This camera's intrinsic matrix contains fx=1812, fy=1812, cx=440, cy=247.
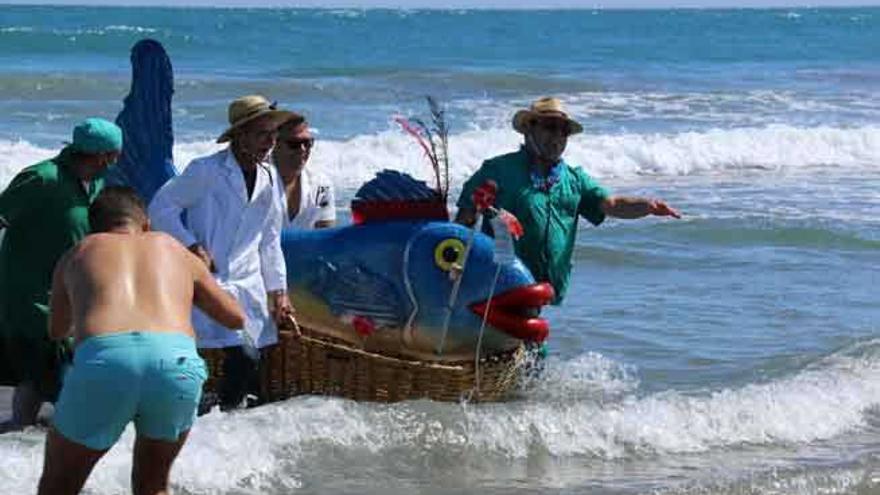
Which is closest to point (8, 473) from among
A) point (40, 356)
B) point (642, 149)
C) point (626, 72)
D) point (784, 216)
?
point (40, 356)

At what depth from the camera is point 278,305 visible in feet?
21.7

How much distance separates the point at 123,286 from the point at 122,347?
0.57ft

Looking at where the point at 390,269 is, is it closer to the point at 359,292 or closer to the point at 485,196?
the point at 359,292

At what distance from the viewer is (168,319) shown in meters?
4.72

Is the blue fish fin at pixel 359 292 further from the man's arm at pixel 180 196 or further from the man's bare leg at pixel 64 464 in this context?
the man's bare leg at pixel 64 464

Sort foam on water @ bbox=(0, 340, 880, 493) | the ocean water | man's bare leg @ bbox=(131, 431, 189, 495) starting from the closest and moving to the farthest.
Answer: man's bare leg @ bbox=(131, 431, 189, 495), foam on water @ bbox=(0, 340, 880, 493), the ocean water

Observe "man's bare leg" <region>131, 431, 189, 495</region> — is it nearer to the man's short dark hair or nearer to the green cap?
the man's short dark hair

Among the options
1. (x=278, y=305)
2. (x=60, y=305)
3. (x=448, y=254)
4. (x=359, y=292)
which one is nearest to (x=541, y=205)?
(x=448, y=254)

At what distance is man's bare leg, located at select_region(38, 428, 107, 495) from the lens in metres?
4.73

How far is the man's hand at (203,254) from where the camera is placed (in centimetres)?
622

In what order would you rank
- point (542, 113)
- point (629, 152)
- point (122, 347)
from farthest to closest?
1. point (629, 152)
2. point (542, 113)
3. point (122, 347)

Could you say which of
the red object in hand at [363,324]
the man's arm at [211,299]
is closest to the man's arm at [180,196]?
the red object in hand at [363,324]

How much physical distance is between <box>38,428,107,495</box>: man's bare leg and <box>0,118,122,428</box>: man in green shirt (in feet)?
6.11

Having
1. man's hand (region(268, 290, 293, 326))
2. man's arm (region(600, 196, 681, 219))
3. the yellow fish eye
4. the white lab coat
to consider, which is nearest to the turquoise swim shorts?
the white lab coat
